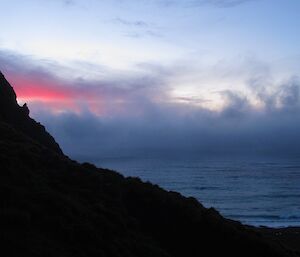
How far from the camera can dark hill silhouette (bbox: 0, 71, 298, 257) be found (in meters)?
14.9

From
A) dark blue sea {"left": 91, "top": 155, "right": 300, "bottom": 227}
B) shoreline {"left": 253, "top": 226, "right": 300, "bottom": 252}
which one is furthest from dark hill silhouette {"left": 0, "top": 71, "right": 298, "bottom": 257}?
dark blue sea {"left": 91, "top": 155, "right": 300, "bottom": 227}

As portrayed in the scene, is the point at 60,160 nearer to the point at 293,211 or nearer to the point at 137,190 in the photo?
the point at 137,190

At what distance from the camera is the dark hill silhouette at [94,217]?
1486 cm

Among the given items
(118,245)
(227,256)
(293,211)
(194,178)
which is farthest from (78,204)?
(194,178)

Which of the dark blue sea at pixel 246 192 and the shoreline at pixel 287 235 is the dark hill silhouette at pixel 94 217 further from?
the dark blue sea at pixel 246 192

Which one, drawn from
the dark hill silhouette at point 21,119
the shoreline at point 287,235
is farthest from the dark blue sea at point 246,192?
the dark hill silhouette at point 21,119

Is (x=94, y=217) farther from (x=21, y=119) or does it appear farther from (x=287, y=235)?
(x=287, y=235)

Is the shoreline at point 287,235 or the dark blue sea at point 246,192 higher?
the dark blue sea at point 246,192

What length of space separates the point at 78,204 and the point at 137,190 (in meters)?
4.10

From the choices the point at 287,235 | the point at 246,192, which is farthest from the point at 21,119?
the point at 246,192

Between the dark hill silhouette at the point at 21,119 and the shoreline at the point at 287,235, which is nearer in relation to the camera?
the dark hill silhouette at the point at 21,119

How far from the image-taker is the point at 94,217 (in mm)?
17422

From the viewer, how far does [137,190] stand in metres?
21.6

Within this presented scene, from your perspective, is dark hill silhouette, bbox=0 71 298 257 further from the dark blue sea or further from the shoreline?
the dark blue sea
